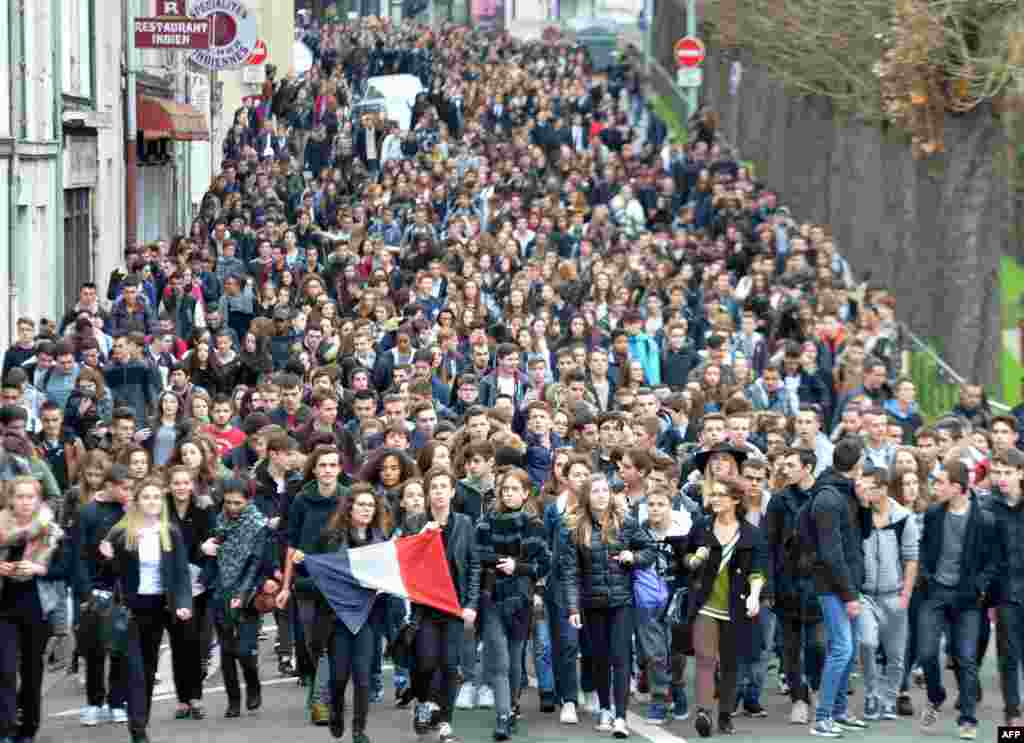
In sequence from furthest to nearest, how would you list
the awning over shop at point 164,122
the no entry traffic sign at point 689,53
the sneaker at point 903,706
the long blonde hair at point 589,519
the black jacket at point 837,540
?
the no entry traffic sign at point 689,53, the awning over shop at point 164,122, the sneaker at point 903,706, the long blonde hair at point 589,519, the black jacket at point 837,540

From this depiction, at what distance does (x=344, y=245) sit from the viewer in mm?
29688

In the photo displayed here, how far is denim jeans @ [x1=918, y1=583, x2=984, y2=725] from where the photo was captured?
1432cm

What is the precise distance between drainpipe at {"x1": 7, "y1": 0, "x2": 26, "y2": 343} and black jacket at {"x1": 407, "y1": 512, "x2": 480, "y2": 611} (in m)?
13.0

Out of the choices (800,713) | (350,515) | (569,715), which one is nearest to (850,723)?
(800,713)

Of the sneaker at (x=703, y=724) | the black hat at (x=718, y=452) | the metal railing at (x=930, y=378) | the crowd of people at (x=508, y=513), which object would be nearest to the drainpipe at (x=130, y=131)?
the crowd of people at (x=508, y=513)

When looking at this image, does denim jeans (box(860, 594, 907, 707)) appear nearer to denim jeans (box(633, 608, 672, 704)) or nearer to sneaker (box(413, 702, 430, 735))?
denim jeans (box(633, 608, 672, 704))

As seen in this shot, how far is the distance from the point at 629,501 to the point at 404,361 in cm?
687

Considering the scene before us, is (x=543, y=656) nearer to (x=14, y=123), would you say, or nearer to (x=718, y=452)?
(x=718, y=452)

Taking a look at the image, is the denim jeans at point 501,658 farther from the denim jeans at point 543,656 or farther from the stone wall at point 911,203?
the stone wall at point 911,203

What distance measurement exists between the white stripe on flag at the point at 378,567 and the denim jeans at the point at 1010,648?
11.9 feet

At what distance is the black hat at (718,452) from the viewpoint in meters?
14.7

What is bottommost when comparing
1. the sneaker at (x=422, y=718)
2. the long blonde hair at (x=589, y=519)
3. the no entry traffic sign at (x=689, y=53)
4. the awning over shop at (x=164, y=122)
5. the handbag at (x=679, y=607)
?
the sneaker at (x=422, y=718)

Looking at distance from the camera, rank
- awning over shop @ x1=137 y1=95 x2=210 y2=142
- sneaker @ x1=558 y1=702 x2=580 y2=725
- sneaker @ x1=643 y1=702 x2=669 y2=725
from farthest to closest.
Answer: awning over shop @ x1=137 y1=95 x2=210 y2=142 → sneaker @ x1=643 y1=702 x2=669 y2=725 → sneaker @ x1=558 y1=702 x2=580 y2=725

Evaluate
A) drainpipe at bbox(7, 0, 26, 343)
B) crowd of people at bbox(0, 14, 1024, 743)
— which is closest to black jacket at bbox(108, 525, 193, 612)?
crowd of people at bbox(0, 14, 1024, 743)
